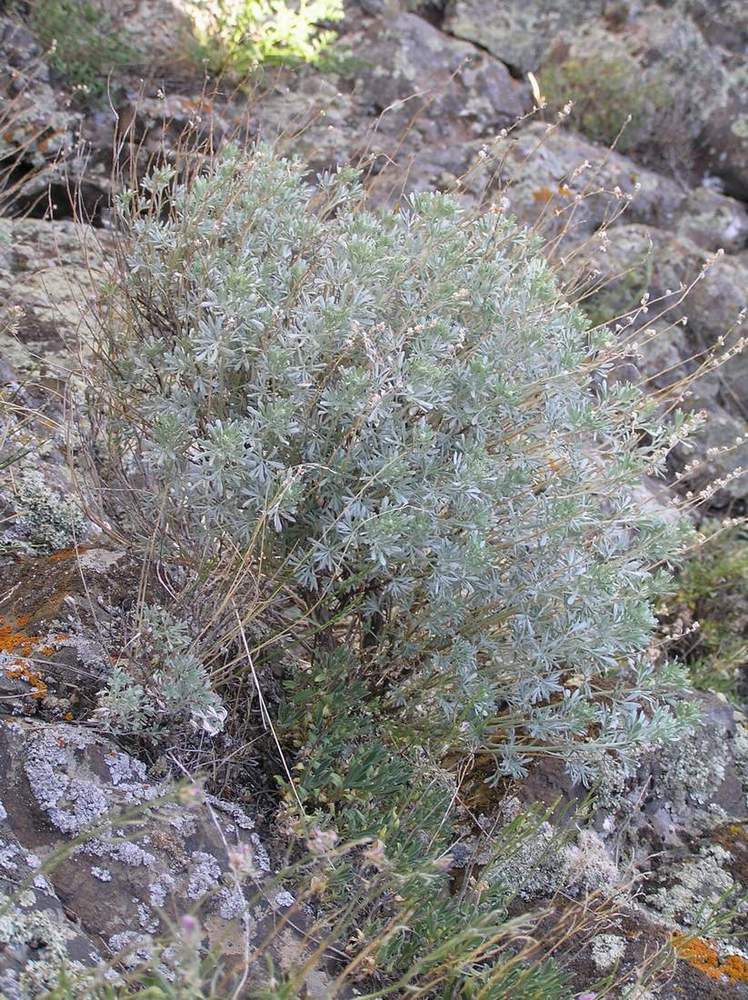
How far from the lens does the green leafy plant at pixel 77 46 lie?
16.8 feet

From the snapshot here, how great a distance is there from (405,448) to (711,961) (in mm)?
1644

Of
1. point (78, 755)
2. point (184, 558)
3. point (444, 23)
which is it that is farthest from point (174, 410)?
point (444, 23)

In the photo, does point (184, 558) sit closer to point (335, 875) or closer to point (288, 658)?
point (288, 658)

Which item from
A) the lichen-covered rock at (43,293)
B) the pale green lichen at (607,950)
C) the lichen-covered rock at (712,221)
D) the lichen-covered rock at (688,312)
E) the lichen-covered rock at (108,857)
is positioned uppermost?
the lichen-covered rock at (712,221)

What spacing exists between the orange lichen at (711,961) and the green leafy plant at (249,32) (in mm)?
4660

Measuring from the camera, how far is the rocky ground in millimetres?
2285

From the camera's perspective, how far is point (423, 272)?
282cm

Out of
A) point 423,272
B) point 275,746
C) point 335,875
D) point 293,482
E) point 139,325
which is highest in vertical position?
point 423,272

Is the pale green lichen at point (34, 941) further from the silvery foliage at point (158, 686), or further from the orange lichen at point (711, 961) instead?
the orange lichen at point (711, 961)

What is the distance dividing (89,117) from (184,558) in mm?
3361

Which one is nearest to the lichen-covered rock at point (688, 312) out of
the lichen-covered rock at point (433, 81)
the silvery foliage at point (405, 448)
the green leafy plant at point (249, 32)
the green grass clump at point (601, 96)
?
the green grass clump at point (601, 96)

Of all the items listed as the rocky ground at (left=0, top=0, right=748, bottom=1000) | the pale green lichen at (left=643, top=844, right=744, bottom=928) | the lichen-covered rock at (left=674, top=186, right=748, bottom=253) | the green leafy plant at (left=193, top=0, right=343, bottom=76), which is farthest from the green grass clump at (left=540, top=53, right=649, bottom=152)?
the pale green lichen at (left=643, top=844, right=744, bottom=928)

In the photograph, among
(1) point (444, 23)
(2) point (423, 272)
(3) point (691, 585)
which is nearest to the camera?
(2) point (423, 272)

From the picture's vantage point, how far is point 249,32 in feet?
17.3
